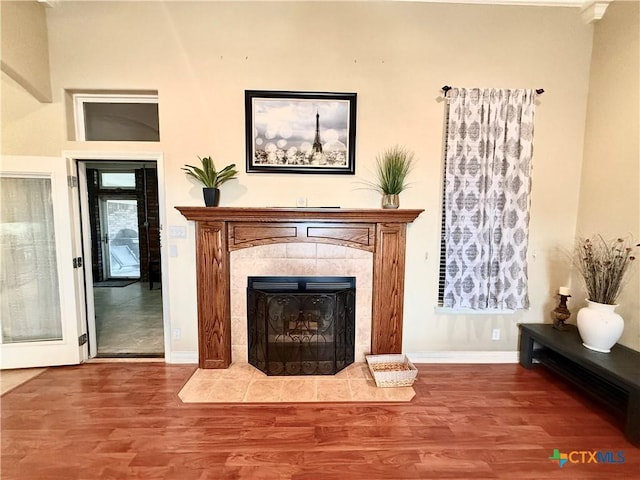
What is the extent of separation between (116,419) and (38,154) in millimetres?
2487

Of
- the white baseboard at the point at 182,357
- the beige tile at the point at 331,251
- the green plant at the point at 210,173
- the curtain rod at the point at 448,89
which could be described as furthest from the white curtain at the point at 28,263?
the curtain rod at the point at 448,89

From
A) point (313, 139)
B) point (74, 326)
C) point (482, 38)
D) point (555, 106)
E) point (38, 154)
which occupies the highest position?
point (482, 38)

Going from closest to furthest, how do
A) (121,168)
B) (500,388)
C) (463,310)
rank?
(500,388), (463,310), (121,168)

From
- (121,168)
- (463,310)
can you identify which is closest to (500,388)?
(463,310)

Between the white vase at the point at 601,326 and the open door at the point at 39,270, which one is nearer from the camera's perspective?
the white vase at the point at 601,326

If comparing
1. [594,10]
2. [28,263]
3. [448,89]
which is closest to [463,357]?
[448,89]

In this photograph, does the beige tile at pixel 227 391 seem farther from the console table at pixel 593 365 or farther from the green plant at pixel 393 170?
the console table at pixel 593 365

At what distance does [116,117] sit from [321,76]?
2.11m

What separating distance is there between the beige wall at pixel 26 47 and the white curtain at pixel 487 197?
3711mm

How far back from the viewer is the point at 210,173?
2.62 metres

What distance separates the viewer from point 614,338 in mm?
2314

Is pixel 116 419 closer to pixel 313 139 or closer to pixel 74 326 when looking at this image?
pixel 74 326

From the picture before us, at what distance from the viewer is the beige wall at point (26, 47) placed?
2320 mm

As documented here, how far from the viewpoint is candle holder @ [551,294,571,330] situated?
273cm
